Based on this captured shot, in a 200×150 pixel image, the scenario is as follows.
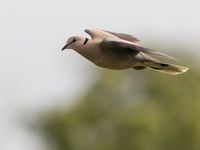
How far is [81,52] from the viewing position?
9695 millimetres

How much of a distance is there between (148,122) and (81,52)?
15185 mm

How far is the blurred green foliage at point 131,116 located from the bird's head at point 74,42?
14829mm

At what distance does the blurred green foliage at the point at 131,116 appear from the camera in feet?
81.8

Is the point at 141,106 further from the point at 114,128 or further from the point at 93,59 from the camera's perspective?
the point at 93,59

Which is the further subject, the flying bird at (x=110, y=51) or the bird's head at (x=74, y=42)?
the bird's head at (x=74, y=42)

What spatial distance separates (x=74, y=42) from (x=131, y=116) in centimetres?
1584

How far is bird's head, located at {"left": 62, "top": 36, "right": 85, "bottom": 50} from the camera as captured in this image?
9758 mm

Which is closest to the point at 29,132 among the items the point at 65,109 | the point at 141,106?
the point at 65,109

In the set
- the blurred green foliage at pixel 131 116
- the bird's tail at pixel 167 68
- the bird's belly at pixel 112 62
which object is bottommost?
the blurred green foliage at pixel 131 116

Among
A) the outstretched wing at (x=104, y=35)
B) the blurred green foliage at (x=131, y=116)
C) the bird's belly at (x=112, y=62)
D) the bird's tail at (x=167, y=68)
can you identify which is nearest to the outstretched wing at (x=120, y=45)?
the bird's belly at (x=112, y=62)

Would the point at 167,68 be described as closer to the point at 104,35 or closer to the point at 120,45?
the point at 104,35

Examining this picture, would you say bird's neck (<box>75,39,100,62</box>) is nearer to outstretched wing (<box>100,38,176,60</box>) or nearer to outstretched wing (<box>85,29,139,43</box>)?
outstretched wing (<box>100,38,176,60</box>)

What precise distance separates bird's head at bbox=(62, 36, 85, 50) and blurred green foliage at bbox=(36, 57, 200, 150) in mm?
14829

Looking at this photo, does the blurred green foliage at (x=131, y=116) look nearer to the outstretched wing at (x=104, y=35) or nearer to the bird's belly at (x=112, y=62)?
the outstretched wing at (x=104, y=35)
